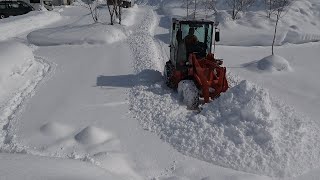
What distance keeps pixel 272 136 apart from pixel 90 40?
12833mm

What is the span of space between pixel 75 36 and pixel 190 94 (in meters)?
10.6

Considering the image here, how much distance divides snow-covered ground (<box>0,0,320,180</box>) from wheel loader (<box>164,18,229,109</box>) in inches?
16.7

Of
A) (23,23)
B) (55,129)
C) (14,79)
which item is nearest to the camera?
(55,129)

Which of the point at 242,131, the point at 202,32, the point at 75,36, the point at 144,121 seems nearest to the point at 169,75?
the point at 202,32

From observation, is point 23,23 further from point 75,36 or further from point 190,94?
point 190,94

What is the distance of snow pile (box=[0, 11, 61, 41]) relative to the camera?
22359 mm

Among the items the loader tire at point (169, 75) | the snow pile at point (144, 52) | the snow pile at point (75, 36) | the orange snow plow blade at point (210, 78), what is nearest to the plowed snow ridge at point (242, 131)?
the orange snow plow blade at point (210, 78)

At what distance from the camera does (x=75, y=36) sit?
19.5m

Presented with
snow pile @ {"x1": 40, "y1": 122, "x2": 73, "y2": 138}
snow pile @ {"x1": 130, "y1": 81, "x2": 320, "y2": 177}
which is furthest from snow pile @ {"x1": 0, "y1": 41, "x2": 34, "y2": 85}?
snow pile @ {"x1": 130, "y1": 81, "x2": 320, "y2": 177}

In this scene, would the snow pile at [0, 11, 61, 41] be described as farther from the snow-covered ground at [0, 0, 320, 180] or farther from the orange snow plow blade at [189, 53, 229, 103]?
the orange snow plow blade at [189, 53, 229, 103]

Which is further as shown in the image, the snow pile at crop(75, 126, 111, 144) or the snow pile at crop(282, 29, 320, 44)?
the snow pile at crop(282, 29, 320, 44)

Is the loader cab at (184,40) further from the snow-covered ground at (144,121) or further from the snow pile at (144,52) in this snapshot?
the snow pile at (144,52)

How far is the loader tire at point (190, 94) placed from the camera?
10359 millimetres

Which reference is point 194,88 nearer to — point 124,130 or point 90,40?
point 124,130
